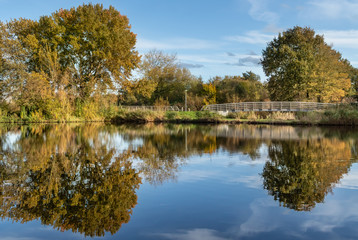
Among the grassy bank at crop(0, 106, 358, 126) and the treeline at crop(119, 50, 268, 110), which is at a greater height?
the treeline at crop(119, 50, 268, 110)

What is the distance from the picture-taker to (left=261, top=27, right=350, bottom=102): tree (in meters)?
33.2

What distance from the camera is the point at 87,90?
3102cm

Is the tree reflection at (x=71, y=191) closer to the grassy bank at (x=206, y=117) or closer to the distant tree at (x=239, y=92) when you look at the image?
the grassy bank at (x=206, y=117)

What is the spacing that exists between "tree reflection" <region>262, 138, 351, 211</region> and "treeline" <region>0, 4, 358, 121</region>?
2395cm

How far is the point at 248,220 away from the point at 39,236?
8.22ft

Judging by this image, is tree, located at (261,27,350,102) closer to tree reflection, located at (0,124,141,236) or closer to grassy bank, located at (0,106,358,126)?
grassy bank, located at (0,106,358,126)

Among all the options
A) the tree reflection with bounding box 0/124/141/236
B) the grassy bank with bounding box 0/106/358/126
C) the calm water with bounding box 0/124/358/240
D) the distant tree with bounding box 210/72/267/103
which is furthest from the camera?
the distant tree with bounding box 210/72/267/103

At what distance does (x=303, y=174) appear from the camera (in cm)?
608

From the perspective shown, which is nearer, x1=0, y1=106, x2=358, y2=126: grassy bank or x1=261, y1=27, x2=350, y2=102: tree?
x1=0, y1=106, x2=358, y2=126: grassy bank

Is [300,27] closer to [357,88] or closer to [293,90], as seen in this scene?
[293,90]

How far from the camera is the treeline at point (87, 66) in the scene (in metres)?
28.9

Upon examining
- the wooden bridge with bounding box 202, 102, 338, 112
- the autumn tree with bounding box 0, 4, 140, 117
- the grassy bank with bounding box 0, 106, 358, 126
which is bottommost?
the grassy bank with bounding box 0, 106, 358, 126

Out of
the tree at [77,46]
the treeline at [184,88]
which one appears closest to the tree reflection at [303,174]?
the tree at [77,46]

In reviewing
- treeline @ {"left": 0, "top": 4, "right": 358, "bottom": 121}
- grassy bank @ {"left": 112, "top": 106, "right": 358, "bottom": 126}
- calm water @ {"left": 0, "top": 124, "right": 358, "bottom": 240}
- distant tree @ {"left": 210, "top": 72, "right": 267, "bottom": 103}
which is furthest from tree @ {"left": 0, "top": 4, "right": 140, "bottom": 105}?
calm water @ {"left": 0, "top": 124, "right": 358, "bottom": 240}
